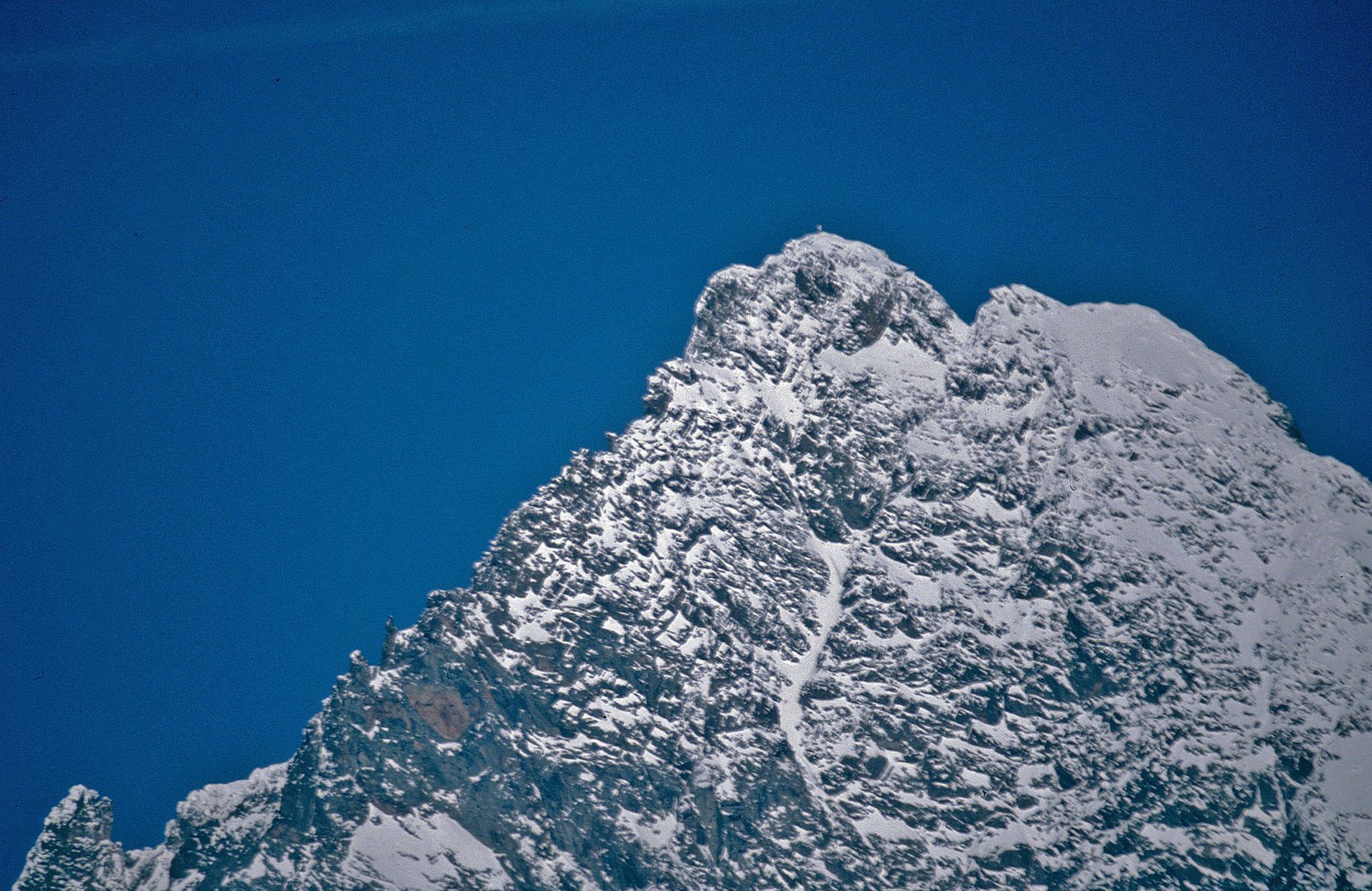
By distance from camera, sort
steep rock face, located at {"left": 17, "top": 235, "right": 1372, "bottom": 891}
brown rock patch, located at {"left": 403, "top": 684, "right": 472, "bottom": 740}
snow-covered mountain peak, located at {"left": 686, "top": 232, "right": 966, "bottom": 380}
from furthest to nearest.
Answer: snow-covered mountain peak, located at {"left": 686, "top": 232, "right": 966, "bottom": 380} < brown rock patch, located at {"left": 403, "top": 684, "right": 472, "bottom": 740} < steep rock face, located at {"left": 17, "top": 235, "right": 1372, "bottom": 891}

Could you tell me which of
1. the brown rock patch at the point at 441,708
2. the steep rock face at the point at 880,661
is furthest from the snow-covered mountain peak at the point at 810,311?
the brown rock patch at the point at 441,708

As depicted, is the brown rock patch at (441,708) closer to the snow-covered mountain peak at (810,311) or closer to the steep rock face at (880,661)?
the steep rock face at (880,661)

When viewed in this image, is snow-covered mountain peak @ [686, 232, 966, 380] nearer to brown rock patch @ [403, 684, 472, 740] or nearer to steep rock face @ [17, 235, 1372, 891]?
steep rock face @ [17, 235, 1372, 891]

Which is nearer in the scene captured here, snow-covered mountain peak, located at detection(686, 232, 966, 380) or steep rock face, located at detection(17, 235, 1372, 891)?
steep rock face, located at detection(17, 235, 1372, 891)

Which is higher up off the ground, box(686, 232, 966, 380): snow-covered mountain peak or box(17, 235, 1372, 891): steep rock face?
box(686, 232, 966, 380): snow-covered mountain peak

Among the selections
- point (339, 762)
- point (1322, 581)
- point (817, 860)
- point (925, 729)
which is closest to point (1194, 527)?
point (1322, 581)

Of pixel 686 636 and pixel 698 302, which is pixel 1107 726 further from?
pixel 698 302

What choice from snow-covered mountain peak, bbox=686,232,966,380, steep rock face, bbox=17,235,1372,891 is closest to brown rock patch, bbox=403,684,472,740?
steep rock face, bbox=17,235,1372,891

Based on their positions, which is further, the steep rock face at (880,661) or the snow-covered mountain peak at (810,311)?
the snow-covered mountain peak at (810,311)
